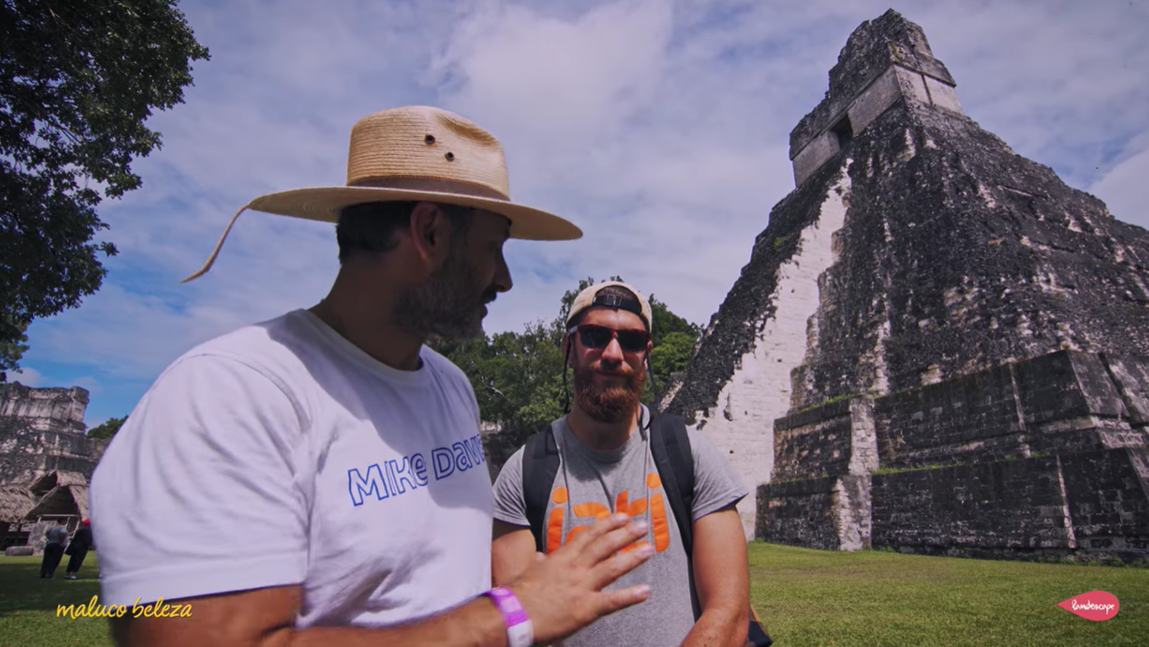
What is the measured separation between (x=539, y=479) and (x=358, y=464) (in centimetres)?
99

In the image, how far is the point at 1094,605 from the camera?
4.97 m

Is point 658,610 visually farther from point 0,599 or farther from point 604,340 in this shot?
point 0,599

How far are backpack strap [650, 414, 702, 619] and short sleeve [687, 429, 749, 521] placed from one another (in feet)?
0.07

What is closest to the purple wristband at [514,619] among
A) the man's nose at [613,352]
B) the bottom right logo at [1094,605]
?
the man's nose at [613,352]

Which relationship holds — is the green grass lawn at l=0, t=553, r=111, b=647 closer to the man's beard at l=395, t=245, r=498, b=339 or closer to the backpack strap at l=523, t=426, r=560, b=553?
the backpack strap at l=523, t=426, r=560, b=553

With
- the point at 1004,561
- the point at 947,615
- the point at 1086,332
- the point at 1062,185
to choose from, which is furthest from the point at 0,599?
the point at 1062,185

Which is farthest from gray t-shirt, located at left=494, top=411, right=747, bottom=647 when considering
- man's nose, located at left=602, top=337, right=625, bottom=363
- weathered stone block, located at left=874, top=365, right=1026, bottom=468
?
weathered stone block, located at left=874, top=365, right=1026, bottom=468

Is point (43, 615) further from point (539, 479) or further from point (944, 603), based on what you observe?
point (944, 603)

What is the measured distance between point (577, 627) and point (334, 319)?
33.4 inches

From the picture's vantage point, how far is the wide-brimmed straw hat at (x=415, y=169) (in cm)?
143

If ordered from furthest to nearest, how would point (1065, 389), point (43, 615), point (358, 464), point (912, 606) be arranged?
point (1065, 389) < point (43, 615) < point (912, 606) < point (358, 464)

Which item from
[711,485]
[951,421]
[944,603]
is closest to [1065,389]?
[951,421]

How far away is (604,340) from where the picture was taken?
2.33 metres

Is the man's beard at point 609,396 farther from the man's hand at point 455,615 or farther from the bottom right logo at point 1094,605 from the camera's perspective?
the bottom right logo at point 1094,605
